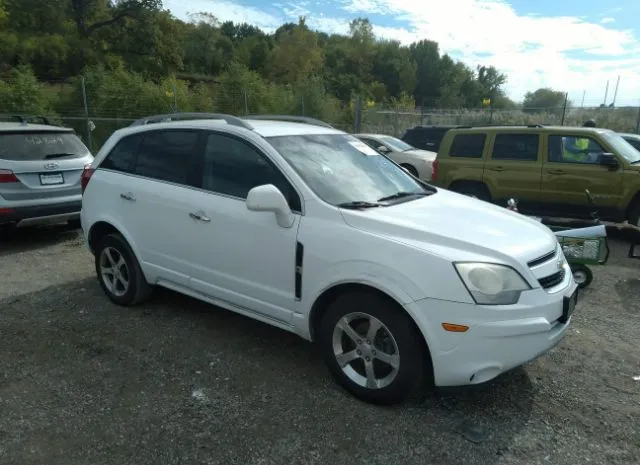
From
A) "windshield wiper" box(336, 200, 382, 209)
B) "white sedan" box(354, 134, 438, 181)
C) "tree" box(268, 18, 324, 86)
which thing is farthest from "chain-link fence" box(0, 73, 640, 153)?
"tree" box(268, 18, 324, 86)

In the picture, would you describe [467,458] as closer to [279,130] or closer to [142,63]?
[279,130]

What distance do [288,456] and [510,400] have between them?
5.01 ft

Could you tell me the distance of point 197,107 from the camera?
20969 mm

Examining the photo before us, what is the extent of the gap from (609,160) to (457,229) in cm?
582

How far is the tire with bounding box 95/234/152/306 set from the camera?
4.65 meters

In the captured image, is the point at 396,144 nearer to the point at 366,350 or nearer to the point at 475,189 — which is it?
the point at 475,189

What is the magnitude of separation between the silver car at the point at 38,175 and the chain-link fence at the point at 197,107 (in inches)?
290

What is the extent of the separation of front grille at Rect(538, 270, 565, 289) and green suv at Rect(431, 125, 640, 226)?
17.4 ft

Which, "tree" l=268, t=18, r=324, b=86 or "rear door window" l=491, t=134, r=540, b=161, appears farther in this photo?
"tree" l=268, t=18, r=324, b=86

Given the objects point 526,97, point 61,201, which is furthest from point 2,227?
point 526,97

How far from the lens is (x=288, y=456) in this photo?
2.72m

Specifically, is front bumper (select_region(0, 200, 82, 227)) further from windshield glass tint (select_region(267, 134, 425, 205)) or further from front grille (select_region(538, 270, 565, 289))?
front grille (select_region(538, 270, 565, 289))

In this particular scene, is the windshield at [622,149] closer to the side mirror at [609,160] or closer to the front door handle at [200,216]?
the side mirror at [609,160]

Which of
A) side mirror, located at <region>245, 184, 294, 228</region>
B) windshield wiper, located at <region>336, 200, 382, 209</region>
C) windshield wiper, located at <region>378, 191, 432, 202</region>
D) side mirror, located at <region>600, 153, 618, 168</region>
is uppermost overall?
side mirror, located at <region>245, 184, 294, 228</region>
